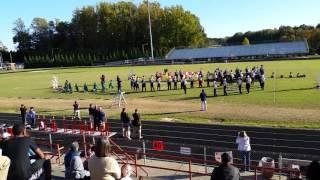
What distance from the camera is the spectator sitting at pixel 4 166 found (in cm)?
578

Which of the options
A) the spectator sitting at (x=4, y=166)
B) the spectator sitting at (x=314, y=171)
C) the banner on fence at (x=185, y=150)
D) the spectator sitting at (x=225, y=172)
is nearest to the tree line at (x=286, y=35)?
the banner on fence at (x=185, y=150)

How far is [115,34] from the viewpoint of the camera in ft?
424

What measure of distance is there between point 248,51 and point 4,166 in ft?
316

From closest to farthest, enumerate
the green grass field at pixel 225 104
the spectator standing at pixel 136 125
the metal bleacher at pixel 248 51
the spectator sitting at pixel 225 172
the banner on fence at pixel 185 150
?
the spectator sitting at pixel 225 172
the banner on fence at pixel 185 150
the spectator standing at pixel 136 125
the green grass field at pixel 225 104
the metal bleacher at pixel 248 51

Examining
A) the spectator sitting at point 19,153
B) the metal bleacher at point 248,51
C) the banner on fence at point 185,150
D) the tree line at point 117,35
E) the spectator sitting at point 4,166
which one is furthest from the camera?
the tree line at point 117,35

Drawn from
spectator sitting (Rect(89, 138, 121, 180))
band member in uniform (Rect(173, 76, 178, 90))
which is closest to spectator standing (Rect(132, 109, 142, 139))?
spectator sitting (Rect(89, 138, 121, 180))

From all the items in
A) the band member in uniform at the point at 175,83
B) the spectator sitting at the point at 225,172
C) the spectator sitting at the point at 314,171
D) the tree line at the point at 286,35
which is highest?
the tree line at the point at 286,35

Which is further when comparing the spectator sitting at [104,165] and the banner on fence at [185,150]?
the banner on fence at [185,150]

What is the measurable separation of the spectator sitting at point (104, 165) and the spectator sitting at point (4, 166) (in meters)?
1.12

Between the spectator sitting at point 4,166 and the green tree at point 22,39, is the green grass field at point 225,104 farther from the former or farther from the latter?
the green tree at point 22,39

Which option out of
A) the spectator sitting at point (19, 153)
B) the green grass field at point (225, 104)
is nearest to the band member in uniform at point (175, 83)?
the green grass field at point (225, 104)

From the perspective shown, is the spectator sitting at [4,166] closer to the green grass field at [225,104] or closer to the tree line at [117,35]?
the green grass field at [225,104]

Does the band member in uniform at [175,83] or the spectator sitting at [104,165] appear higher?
the spectator sitting at [104,165]

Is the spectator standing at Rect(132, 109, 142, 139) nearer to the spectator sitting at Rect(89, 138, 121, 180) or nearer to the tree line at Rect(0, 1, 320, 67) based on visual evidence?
the spectator sitting at Rect(89, 138, 121, 180)
